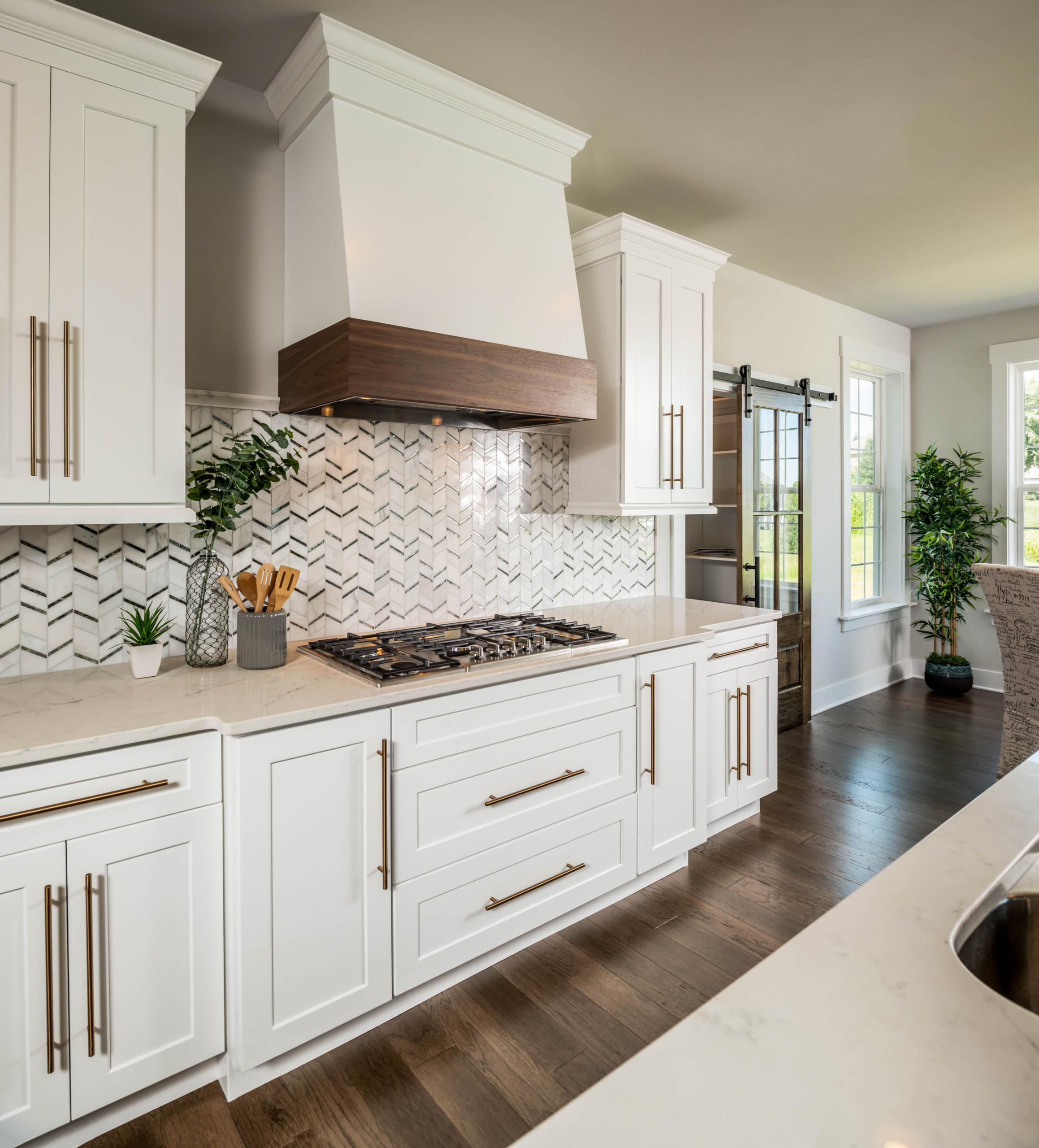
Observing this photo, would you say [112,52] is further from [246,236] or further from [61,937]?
[61,937]

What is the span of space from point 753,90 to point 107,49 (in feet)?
6.45

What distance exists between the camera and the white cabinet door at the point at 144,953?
4.85ft

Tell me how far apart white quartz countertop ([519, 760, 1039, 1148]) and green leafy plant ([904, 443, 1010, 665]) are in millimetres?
5322

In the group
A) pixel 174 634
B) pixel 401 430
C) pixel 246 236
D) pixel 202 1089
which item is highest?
pixel 246 236

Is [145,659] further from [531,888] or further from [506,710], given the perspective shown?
[531,888]

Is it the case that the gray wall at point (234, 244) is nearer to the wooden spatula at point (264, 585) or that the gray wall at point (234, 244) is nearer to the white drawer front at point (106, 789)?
the wooden spatula at point (264, 585)

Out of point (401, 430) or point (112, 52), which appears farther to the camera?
point (401, 430)

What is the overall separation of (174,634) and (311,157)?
1.53 meters

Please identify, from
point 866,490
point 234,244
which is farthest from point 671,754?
point 866,490

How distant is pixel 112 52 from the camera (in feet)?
5.66

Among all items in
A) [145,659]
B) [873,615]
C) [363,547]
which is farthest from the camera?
[873,615]

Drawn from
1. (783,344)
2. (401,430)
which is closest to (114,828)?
(401,430)

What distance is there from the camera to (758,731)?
3.09 m

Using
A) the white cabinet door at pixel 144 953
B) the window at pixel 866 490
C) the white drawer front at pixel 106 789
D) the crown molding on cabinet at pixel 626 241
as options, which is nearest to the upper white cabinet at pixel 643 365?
the crown molding on cabinet at pixel 626 241
